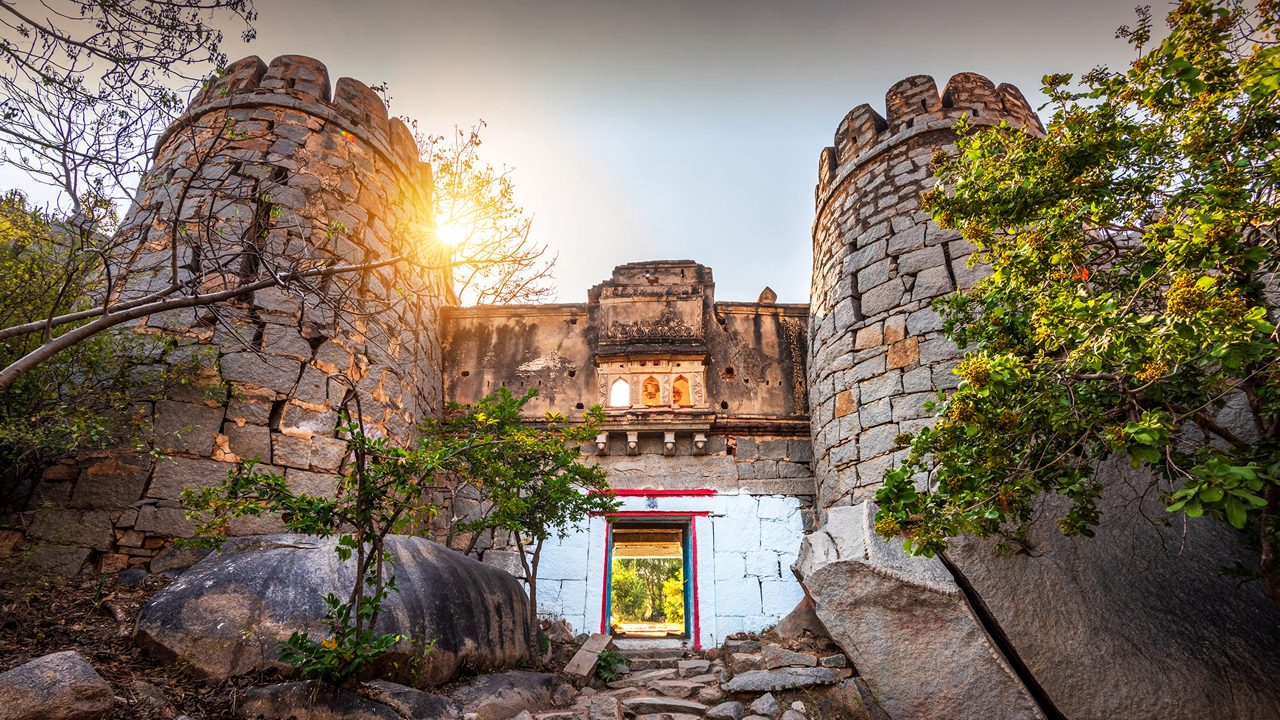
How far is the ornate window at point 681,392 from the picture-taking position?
8508 millimetres

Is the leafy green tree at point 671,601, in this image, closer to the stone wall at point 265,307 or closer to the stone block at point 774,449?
the stone block at point 774,449

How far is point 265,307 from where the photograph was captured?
578 centimetres

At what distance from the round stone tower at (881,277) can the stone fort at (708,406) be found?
0.10 ft

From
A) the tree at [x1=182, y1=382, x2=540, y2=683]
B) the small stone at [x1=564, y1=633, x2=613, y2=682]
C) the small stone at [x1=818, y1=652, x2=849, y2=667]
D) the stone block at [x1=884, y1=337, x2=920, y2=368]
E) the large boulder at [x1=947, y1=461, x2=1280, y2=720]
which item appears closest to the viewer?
the tree at [x1=182, y1=382, x2=540, y2=683]

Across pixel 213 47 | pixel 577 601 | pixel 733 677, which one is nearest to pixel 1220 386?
pixel 733 677

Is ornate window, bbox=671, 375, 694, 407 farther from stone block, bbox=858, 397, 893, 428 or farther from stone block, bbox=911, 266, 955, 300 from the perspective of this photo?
stone block, bbox=911, 266, 955, 300

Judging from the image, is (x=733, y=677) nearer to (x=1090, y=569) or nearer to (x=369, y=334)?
(x=1090, y=569)

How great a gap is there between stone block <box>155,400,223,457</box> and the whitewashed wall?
3900 mm

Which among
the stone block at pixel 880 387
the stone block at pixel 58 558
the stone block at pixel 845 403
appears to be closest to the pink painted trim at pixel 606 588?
the stone block at pixel 845 403

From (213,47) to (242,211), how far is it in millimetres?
2841

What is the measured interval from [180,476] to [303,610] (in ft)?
6.84

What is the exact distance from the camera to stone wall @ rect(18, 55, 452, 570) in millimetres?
4598

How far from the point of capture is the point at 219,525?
132 inches

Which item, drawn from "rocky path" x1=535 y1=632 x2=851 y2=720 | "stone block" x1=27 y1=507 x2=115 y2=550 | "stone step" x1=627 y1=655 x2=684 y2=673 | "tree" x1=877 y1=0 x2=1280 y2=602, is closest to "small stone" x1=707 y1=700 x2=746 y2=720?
A: "rocky path" x1=535 y1=632 x2=851 y2=720
